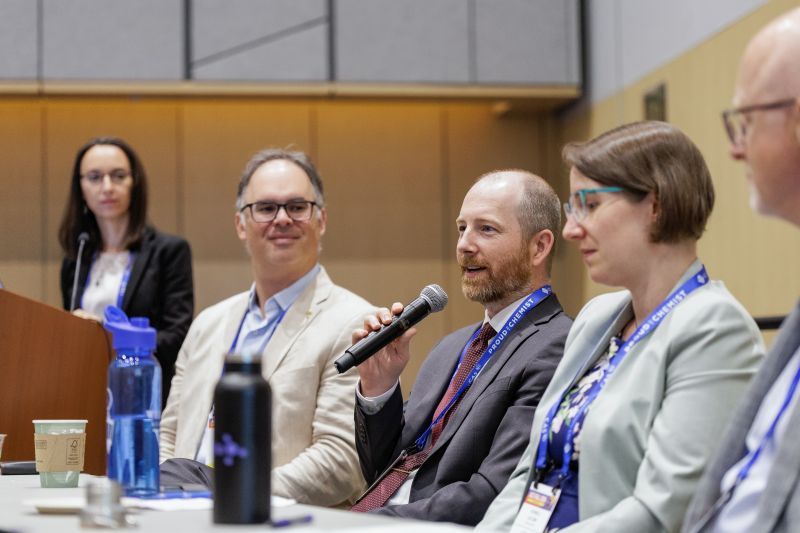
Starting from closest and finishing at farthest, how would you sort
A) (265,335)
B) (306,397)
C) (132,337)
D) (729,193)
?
(132,337) < (306,397) < (265,335) < (729,193)

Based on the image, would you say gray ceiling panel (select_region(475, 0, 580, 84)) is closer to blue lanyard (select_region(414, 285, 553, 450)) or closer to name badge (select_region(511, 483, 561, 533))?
blue lanyard (select_region(414, 285, 553, 450))

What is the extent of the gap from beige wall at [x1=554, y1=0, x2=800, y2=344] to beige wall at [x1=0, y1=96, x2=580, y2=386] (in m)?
1.80

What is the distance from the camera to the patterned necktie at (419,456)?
2426mm

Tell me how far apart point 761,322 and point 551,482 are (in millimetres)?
1529

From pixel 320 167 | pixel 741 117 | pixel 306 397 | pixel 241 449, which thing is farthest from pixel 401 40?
pixel 241 449

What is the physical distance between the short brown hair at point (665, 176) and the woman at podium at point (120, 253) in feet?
7.63

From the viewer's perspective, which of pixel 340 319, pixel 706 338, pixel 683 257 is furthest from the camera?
pixel 340 319

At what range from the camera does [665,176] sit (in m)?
1.87

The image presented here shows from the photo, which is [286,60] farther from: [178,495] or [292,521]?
[292,521]

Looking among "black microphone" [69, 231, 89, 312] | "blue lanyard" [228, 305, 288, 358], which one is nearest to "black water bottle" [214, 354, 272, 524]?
"blue lanyard" [228, 305, 288, 358]

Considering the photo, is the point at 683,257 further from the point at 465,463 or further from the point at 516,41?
the point at 516,41

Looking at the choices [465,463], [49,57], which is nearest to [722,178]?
[465,463]

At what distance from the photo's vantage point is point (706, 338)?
174 cm

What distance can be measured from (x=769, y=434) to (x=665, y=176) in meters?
0.60
